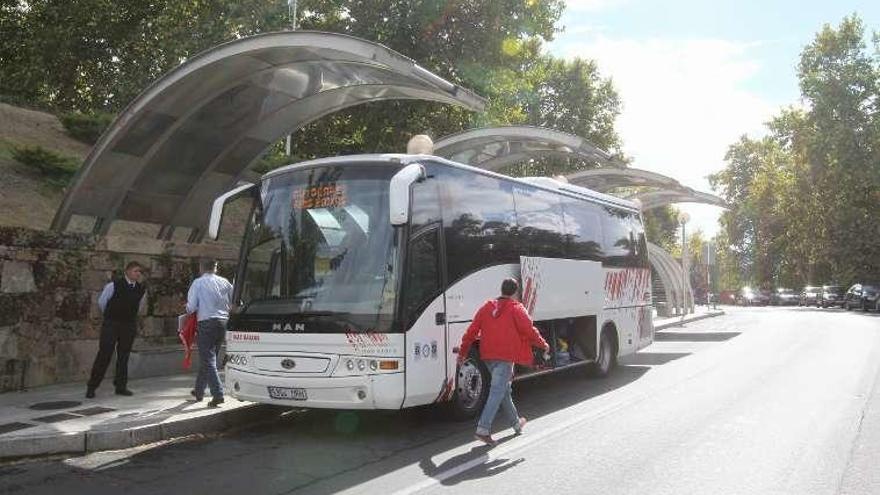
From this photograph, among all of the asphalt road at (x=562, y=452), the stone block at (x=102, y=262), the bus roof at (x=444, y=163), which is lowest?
the asphalt road at (x=562, y=452)

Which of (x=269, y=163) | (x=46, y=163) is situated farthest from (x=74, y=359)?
(x=269, y=163)

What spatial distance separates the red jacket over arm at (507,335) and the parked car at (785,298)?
63.1 m

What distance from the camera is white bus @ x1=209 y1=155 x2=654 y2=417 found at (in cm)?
→ 757

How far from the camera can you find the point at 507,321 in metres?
7.43

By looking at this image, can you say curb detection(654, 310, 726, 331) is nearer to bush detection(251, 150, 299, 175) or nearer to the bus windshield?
bush detection(251, 150, 299, 175)

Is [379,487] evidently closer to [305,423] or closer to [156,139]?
[305,423]

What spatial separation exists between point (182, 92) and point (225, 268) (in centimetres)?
314

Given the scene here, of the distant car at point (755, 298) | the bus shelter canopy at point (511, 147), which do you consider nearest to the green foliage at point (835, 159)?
the distant car at point (755, 298)

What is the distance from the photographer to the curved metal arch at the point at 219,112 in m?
11.2

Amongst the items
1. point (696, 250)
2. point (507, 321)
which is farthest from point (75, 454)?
point (696, 250)

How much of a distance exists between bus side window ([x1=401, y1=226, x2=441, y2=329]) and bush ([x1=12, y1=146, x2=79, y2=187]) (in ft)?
40.7

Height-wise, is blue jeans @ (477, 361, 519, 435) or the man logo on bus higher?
the man logo on bus

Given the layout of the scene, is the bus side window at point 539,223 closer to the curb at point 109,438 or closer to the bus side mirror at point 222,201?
the bus side mirror at point 222,201

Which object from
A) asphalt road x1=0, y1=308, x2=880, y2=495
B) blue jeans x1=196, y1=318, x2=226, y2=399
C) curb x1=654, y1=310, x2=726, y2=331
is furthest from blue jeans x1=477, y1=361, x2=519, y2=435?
curb x1=654, y1=310, x2=726, y2=331
